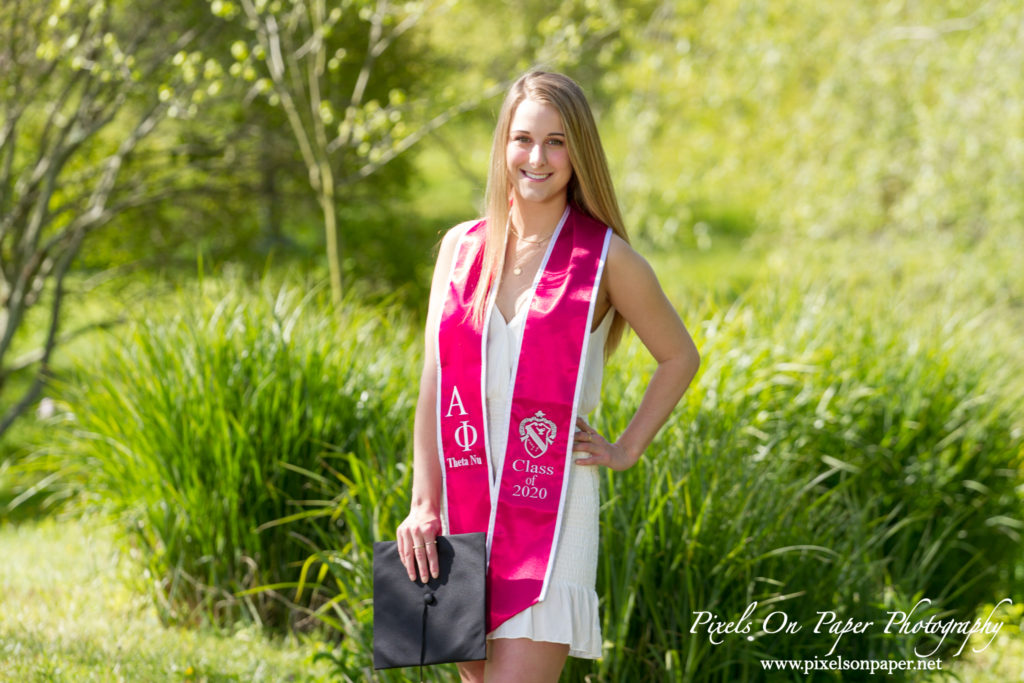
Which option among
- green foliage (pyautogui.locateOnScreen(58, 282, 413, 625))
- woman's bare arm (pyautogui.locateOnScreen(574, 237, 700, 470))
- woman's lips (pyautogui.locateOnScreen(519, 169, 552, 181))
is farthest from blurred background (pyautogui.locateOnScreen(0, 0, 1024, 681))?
woman's lips (pyautogui.locateOnScreen(519, 169, 552, 181))

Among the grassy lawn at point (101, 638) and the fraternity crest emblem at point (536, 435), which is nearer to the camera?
the fraternity crest emblem at point (536, 435)

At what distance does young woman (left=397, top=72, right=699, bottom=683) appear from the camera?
8.27ft

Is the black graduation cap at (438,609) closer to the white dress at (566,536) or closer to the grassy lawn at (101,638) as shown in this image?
the white dress at (566,536)

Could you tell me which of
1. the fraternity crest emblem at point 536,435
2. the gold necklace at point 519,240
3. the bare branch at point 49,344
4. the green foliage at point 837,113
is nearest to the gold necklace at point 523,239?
the gold necklace at point 519,240

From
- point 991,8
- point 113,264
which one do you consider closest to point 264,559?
point 113,264

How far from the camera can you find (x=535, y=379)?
8.44 ft

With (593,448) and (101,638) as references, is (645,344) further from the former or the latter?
(101,638)

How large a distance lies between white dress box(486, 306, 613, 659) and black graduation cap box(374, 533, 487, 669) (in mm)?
90

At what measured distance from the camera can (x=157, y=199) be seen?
8.59m

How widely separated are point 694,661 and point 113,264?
7.08m

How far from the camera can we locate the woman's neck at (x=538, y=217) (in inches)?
107

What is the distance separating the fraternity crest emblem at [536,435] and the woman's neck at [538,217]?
1.54 ft

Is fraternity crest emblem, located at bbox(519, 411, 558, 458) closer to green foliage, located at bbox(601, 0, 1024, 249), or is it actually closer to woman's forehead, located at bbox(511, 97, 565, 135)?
woman's forehead, located at bbox(511, 97, 565, 135)

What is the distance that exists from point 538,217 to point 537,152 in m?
0.18
